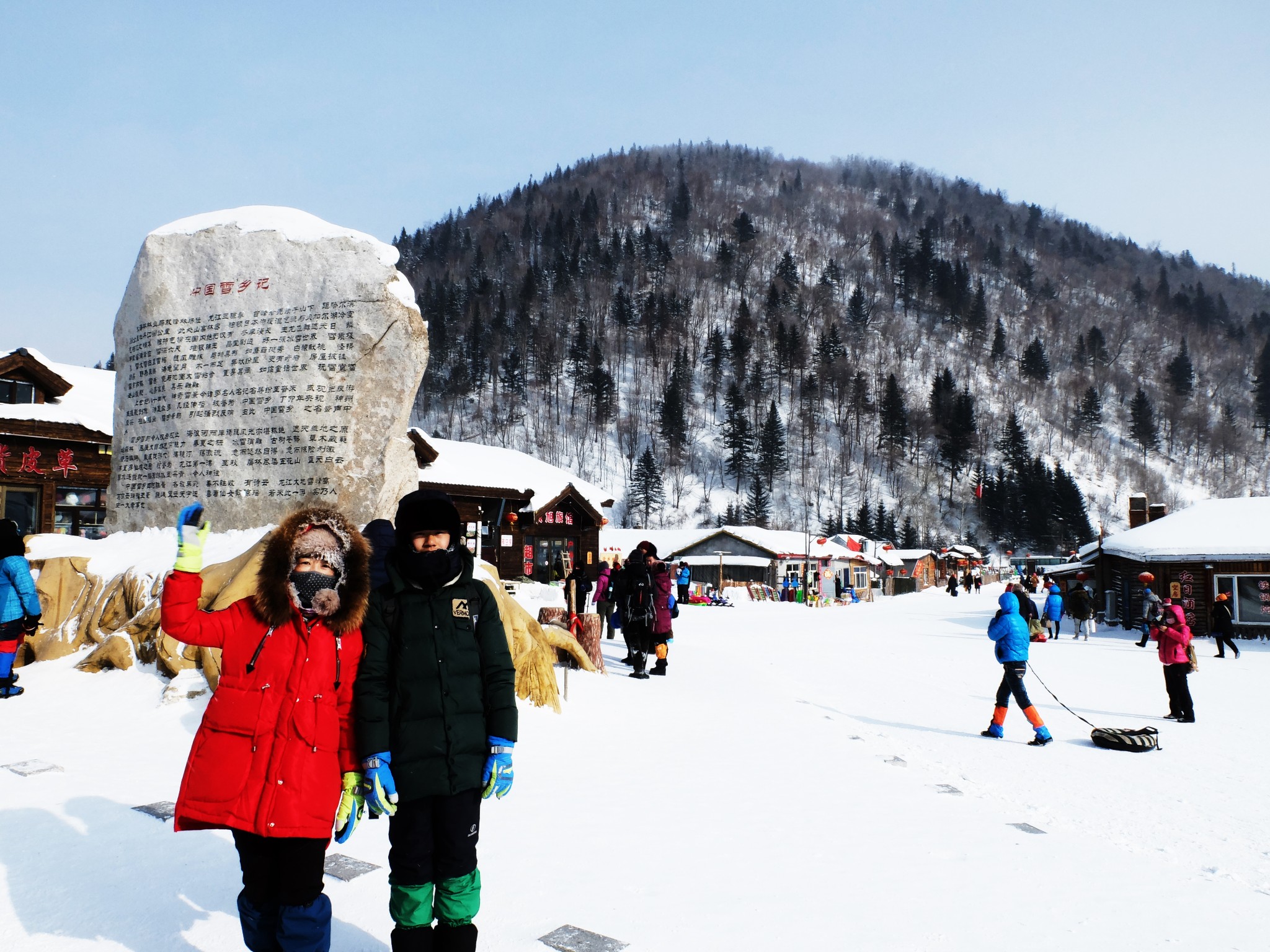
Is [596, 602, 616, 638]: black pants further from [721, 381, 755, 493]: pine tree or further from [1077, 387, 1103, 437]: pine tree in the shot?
[1077, 387, 1103, 437]: pine tree

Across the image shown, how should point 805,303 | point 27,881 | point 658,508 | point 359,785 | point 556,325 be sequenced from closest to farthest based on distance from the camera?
1. point 359,785
2. point 27,881
3. point 658,508
4. point 556,325
5. point 805,303

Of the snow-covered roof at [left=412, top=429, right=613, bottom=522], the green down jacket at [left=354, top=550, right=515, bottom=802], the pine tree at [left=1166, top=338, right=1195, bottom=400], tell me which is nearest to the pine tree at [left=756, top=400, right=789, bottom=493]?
the snow-covered roof at [left=412, top=429, right=613, bottom=522]

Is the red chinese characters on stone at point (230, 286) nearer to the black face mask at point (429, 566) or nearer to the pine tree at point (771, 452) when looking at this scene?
the black face mask at point (429, 566)

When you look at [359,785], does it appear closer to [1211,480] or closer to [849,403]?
[849,403]

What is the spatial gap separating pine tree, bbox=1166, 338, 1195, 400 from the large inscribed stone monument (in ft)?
397

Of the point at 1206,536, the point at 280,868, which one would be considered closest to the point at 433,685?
the point at 280,868

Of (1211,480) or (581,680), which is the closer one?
(581,680)

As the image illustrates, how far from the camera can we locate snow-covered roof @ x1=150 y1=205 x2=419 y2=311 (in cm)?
847

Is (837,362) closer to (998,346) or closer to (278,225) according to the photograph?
(998,346)

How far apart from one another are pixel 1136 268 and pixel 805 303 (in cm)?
8010

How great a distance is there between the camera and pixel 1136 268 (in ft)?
499

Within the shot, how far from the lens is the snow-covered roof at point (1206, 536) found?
21.2m

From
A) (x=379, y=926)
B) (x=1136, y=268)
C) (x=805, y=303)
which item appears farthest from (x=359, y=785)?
(x=1136, y=268)

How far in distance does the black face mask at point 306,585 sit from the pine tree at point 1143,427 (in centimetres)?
10810
